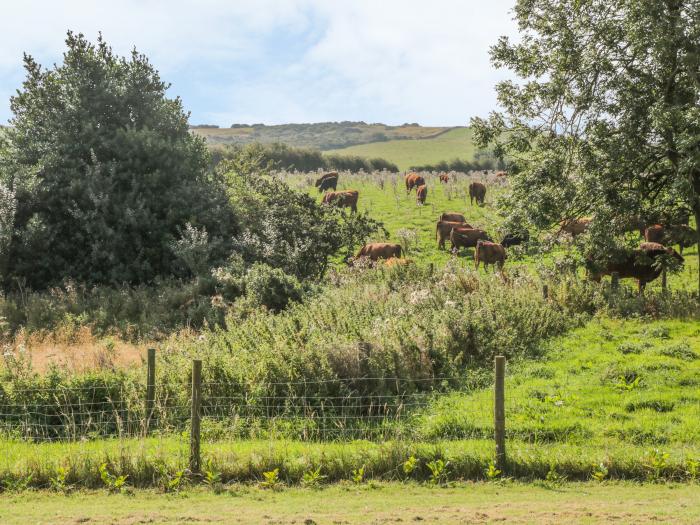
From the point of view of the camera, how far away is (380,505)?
922 centimetres

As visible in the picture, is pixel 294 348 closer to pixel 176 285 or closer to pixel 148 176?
pixel 176 285

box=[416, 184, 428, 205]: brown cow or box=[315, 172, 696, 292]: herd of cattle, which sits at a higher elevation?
box=[416, 184, 428, 205]: brown cow

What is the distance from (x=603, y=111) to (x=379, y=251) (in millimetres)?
10552

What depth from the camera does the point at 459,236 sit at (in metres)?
28.9

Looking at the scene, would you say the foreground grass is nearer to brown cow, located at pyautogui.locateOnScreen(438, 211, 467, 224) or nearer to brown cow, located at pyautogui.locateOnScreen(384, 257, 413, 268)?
brown cow, located at pyautogui.locateOnScreen(384, 257, 413, 268)

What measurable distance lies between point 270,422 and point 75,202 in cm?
1732

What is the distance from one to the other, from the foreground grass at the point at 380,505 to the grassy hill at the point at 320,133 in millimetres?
138620

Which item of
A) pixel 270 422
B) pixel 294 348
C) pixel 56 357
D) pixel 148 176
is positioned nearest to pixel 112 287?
pixel 148 176

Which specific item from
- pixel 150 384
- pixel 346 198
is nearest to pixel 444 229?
pixel 346 198

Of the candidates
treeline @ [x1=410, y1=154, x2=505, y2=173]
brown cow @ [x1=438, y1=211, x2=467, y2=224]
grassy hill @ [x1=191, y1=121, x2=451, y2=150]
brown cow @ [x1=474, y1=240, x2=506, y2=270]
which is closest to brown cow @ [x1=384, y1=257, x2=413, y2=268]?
brown cow @ [x1=474, y1=240, x2=506, y2=270]

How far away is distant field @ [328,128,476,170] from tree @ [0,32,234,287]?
2650 inches

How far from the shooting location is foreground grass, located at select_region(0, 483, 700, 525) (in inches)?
343

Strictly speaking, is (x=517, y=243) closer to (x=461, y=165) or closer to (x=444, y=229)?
(x=444, y=229)

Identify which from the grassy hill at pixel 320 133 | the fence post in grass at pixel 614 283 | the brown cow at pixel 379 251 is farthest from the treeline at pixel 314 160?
the grassy hill at pixel 320 133
